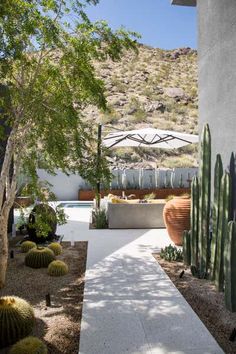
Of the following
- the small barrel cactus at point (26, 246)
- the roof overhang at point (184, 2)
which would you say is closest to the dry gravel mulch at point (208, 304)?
the small barrel cactus at point (26, 246)

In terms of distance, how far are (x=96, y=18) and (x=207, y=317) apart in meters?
4.61

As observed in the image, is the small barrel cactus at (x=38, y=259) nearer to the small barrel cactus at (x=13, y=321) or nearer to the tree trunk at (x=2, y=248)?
the tree trunk at (x=2, y=248)

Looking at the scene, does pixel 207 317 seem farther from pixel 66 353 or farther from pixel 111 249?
pixel 111 249

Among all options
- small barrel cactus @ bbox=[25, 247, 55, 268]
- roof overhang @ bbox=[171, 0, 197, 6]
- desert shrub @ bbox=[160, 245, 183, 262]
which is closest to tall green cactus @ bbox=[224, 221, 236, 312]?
desert shrub @ bbox=[160, 245, 183, 262]

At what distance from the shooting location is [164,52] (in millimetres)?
55812

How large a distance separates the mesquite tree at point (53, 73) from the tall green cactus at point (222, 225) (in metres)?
1.82

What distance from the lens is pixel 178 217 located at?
8.44 metres

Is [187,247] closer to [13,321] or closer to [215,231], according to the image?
[215,231]

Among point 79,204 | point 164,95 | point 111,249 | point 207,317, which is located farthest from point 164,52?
point 207,317

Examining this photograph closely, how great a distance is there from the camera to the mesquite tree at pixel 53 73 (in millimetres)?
4859

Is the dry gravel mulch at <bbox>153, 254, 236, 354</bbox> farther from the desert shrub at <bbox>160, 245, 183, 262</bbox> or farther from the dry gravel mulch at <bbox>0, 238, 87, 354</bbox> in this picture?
the dry gravel mulch at <bbox>0, 238, 87, 354</bbox>

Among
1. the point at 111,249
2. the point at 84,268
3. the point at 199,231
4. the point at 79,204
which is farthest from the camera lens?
the point at 79,204

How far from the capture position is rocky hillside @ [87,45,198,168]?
103 ft

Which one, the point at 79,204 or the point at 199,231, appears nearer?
the point at 199,231
